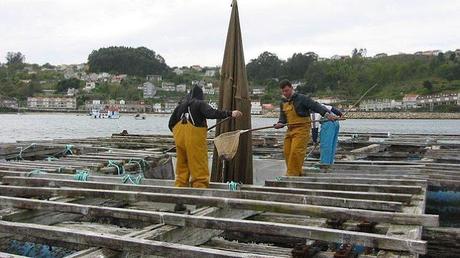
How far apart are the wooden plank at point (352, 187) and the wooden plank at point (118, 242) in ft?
10.4

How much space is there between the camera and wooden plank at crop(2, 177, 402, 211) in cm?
541

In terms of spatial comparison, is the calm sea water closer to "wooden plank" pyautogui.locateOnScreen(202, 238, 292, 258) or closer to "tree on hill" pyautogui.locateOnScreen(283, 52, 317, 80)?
"wooden plank" pyautogui.locateOnScreen(202, 238, 292, 258)

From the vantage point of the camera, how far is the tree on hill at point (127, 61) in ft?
602

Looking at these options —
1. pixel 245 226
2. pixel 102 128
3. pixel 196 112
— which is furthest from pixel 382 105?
pixel 245 226

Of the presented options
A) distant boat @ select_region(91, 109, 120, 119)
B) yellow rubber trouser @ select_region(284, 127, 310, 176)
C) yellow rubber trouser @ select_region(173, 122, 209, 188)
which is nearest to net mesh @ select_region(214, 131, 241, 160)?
yellow rubber trouser @ select_region(173, 122, 209, 188)

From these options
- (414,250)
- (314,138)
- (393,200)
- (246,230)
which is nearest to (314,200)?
(393,200)

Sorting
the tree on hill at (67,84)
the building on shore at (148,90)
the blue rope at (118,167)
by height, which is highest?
the tree on hill at (67,84)

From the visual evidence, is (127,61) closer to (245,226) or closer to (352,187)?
(352,187)

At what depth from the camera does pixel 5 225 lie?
4648 mm

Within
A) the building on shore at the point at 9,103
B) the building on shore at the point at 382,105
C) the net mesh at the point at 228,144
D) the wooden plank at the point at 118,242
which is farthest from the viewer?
the building on shore at the point at 9,103

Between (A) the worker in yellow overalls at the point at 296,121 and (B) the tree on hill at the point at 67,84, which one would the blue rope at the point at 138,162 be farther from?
(B) the tree on hill at the point at 67,84

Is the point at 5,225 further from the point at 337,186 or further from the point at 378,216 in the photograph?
the point at 337,186

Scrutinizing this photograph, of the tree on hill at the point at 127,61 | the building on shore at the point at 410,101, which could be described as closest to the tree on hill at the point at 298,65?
the building on shore at the point at 410,101

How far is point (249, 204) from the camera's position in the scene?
17.3 feet
